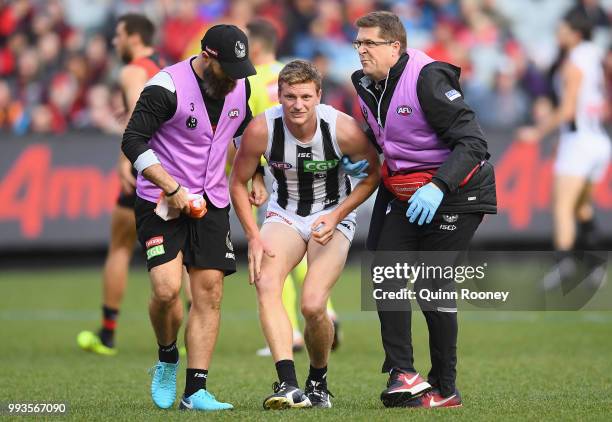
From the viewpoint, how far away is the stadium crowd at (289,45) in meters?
17.6

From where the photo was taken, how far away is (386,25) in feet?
22.9

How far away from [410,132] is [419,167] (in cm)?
23

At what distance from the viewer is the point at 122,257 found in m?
10.4

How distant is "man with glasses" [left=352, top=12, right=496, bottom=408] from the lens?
6844mm

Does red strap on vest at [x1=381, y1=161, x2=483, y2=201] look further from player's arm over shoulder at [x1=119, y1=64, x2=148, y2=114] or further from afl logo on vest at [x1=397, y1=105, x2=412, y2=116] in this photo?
player's arm over shoulder at [x1=119, y1=64, x2=148, y2=114]

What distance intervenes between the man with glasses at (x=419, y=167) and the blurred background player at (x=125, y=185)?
3058 mm

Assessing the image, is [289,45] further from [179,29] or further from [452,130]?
[452,130]

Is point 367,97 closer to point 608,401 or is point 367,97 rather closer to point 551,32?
point 608,401

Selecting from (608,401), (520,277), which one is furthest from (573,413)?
(520,277)

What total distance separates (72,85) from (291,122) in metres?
11.1

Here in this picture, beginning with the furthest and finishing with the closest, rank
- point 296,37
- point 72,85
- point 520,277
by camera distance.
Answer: point 296,37 < point 72,85 < point 520,277

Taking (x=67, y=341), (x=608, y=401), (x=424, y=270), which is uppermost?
(x=424, y=270)

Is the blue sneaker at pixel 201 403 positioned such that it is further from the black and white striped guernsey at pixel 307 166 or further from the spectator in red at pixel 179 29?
the spectator in red at pixel 179 29

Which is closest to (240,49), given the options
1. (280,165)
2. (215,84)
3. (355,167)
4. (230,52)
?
(230,52)
